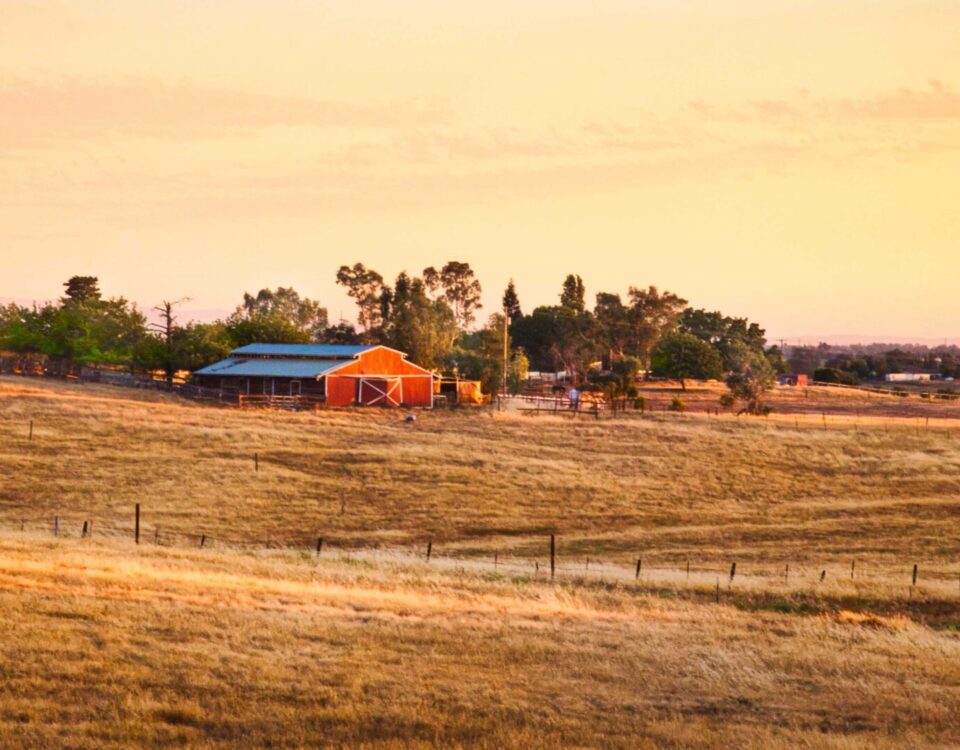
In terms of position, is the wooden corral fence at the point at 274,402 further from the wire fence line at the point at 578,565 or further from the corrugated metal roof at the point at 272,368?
the wire fence line at the point at 578,565

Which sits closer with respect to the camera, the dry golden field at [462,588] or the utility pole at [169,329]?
the dry golden field at [462,588]

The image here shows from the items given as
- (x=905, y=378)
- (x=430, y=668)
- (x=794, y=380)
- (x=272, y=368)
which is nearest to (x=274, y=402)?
(x=272, y=368)

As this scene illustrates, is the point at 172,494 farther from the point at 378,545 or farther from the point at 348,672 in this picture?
the point at 348,672

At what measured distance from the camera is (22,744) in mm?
13750

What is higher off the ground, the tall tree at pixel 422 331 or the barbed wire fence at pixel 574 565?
the tall tree at pixel 422 331

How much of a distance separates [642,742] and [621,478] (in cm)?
4893

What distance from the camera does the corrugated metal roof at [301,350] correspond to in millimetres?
96938

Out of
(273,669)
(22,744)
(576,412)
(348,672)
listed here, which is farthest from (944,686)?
(576,412)

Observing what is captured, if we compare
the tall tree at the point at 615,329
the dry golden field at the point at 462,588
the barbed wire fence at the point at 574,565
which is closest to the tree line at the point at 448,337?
the tall tree at the point at 615,329

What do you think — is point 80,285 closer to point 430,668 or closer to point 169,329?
point 169,329

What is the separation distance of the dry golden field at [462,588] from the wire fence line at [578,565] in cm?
27

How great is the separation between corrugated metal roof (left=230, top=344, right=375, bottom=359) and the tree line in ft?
14.2

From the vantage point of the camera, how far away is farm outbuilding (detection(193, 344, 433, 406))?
89.9 m

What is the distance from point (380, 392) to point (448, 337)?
1556 inches
